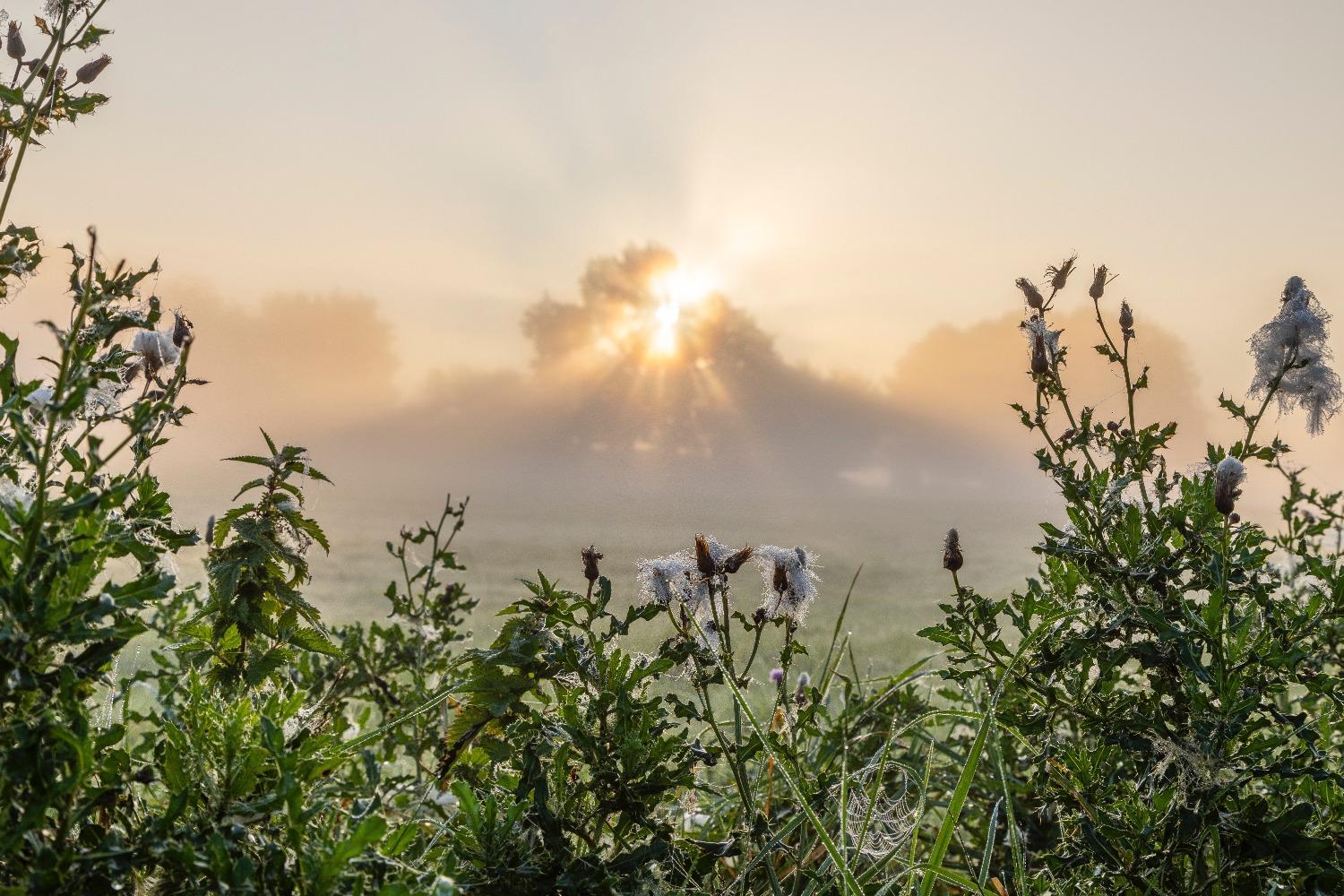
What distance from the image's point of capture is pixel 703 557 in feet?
6.27

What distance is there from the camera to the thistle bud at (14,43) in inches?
85.2

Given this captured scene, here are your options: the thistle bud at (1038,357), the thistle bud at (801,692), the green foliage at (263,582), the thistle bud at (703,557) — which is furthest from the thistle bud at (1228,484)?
the green foliage at (263,582)

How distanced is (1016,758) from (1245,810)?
4.68 ft

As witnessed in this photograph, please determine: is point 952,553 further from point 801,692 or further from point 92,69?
point 92,69

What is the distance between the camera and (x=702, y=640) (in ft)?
6.17

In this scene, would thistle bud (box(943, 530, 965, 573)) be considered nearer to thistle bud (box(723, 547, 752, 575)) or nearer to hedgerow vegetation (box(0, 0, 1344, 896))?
hedgerow vegetation (box(0, 0, 1344, 896))

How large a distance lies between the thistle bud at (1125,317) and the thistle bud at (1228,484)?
620mm

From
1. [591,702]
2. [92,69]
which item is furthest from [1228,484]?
[92,69]

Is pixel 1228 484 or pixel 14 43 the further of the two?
pixel 14 43

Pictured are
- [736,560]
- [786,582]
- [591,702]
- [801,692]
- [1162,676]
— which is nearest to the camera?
[591,702]

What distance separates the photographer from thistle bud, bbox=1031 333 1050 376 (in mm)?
2080

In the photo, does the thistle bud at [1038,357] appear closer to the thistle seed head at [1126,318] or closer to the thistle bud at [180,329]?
the thistle seed head at [1126,318]

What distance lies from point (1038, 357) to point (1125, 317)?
35cm

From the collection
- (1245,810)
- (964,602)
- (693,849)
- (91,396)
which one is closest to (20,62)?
(91,396)
